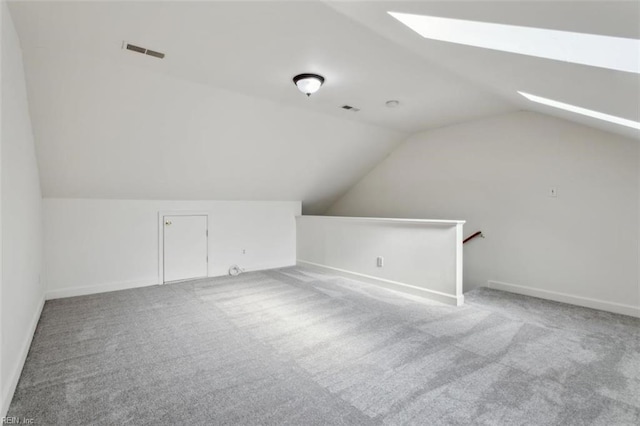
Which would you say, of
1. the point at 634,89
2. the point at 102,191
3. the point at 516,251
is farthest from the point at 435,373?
the point at 102,191

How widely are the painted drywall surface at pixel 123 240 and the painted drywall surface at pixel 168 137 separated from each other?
0.57ft

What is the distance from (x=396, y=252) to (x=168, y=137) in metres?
3.34

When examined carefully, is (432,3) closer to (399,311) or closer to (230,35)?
(230,35)

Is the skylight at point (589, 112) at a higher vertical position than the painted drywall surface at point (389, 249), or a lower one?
higher

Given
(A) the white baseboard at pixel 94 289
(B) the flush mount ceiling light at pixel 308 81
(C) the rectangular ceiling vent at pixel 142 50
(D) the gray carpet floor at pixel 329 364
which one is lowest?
(D) the gray carpet floor at pixel 329 364

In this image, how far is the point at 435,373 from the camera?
219cm

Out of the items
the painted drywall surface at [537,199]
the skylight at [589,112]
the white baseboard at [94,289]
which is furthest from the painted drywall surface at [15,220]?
the painted drywall surface at [537,199]

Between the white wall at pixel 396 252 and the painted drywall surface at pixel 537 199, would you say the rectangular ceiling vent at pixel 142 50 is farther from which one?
the painted drywall surface at pixel 537 199

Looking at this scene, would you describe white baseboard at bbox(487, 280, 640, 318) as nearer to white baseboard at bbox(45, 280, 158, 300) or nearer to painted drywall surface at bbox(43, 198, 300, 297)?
painted drywall surface at bbox(43, 198, 300, 297)

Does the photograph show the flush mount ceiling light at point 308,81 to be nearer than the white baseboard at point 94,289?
Yes

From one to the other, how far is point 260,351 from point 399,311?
5.55 ft

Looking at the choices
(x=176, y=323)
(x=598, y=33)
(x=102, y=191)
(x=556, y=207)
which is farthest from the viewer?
(x=102, y=191)

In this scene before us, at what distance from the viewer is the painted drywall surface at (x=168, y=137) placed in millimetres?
2869

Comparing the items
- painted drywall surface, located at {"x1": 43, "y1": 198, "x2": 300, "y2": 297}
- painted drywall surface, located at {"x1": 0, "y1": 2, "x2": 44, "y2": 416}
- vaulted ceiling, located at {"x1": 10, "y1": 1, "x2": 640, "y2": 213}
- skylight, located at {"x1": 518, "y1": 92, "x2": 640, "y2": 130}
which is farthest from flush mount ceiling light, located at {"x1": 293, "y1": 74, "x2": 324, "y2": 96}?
painted drywall surface, located at {"x1": 43, "y1": 198, "x2": 300, "y2": 297}
